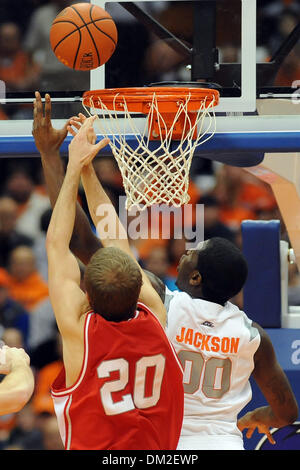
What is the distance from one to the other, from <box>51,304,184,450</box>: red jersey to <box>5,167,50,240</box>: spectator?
2.90 metres

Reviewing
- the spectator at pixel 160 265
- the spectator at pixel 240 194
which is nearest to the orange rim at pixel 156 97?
the spectator at pixel 160 265

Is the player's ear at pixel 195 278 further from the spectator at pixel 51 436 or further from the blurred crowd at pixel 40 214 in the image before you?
the spectator at pixel 51 436

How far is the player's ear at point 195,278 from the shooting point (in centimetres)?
312

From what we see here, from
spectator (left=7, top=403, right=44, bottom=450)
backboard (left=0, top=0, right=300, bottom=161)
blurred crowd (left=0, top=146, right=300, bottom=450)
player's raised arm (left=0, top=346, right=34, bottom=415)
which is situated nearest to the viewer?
player's raised arm (left=0, top=346, right=34, bottom=415)

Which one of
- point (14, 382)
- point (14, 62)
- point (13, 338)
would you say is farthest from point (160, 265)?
point (14, 382)

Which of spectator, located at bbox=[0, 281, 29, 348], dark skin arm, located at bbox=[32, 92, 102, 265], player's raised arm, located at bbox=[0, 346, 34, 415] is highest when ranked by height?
dark skin arm, located at bbox=[32, 92, 102, 265]

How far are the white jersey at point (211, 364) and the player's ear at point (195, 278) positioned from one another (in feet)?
0.22

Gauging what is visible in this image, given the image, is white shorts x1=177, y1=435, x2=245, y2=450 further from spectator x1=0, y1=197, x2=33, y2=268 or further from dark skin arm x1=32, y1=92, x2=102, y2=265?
spectator x1=0, y1=197, x2=33, y2=268

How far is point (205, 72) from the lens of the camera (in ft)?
12.1

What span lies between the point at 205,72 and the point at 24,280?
211 cm

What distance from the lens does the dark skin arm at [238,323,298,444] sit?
125 inches

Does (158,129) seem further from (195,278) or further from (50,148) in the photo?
(195,278)

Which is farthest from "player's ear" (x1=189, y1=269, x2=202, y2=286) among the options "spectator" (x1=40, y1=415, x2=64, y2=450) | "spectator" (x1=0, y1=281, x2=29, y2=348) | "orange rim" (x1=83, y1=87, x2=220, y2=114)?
"spectator" (x1=0, y1=281, x2=29, y2=348)
